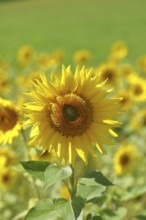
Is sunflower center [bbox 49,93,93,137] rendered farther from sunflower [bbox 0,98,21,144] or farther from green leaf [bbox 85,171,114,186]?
sunflower [bbox 0,98,21,144]

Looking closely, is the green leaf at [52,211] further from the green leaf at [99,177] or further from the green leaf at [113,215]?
the green leaf at [113,215]

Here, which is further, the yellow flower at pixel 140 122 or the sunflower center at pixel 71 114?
the yellow flower at pixel 140 122

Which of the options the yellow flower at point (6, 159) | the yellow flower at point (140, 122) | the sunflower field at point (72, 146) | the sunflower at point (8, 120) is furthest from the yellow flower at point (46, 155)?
the yellow flower at point (140, 122)

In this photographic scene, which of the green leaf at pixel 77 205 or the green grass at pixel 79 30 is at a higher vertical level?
the green leaf at pixel 77 205

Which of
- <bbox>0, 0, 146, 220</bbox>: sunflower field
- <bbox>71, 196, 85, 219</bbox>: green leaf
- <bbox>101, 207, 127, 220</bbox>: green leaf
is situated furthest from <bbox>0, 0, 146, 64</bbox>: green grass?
<bbox>71, 196, 85, 219</bbox>: green leaf

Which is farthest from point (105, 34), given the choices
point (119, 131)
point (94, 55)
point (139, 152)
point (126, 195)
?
point (126, 195)

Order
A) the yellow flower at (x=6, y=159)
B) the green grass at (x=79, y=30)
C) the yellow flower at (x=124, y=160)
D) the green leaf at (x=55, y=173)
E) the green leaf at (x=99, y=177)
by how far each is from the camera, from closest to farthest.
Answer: the green leaf at (x=55, y=173), the green leaf at (x=99, y=177), the yellow flower at (x=6, y=159), the yellow flower at (x=124, y=160), the green grass at (x=79, y=30)
